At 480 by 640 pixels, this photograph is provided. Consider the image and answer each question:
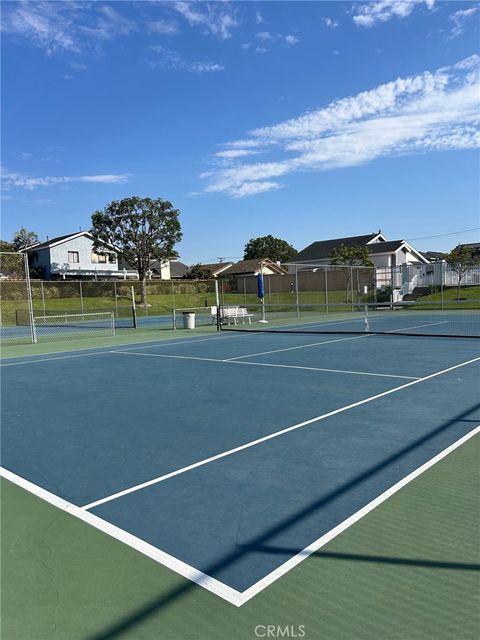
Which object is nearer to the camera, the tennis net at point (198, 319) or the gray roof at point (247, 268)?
the tennis net at point (198, 319)

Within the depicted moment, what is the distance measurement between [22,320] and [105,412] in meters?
27.2

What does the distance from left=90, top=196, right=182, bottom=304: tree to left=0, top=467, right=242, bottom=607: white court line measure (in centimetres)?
Answer: 4194

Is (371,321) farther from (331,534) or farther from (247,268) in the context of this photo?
(247,268)

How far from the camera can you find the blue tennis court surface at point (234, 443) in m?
3.53

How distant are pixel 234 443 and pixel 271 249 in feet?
276

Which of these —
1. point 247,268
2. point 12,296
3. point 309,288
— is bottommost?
point 309,288

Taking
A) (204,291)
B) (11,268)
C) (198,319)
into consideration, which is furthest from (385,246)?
(11,268)

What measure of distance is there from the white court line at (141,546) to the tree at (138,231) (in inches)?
1651

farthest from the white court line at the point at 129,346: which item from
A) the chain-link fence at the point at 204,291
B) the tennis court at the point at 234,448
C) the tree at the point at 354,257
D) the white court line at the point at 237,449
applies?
the tree at the point at 354,257

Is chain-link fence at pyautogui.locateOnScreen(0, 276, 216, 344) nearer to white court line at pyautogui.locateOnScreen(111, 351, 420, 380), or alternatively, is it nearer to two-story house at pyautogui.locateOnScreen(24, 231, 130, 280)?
two-story house at pyautogui.locateOnScreen(24, 231, 130, 280)

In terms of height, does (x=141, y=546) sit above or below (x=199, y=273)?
below

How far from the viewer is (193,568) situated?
3039mm

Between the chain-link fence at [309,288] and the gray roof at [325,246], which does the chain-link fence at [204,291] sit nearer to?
the chain-link fence at [309,288]

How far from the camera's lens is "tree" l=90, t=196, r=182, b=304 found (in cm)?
4559
